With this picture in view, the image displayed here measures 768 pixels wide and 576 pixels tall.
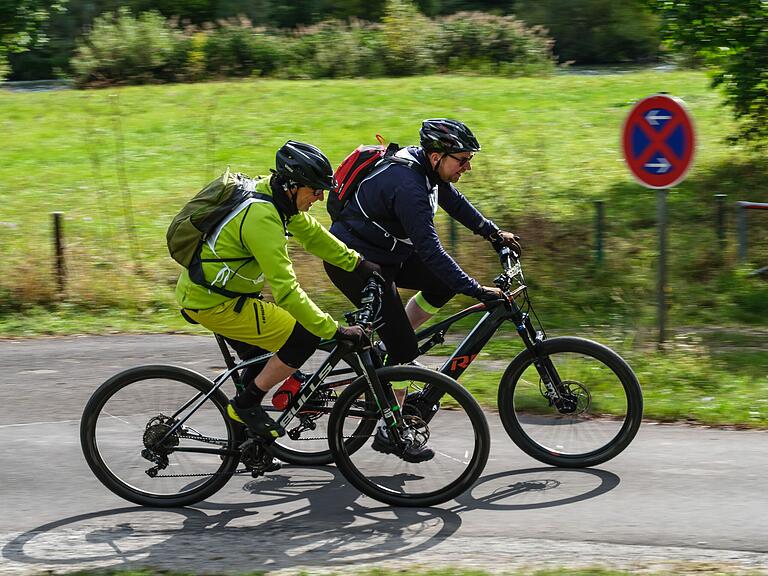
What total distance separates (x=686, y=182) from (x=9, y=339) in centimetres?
902

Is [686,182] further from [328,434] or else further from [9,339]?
[328,434]

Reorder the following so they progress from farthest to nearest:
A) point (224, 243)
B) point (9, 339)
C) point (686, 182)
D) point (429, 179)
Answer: point (686, 182) → point (9, 339) → point (429, 179) → point (224, 243)

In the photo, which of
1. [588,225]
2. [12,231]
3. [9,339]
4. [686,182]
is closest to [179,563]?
[9,339]

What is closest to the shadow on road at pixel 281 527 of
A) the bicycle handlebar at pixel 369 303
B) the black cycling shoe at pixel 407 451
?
the black cycling shoe at pixel 407 451

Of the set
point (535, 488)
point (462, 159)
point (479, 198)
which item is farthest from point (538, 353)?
point (479, 198)

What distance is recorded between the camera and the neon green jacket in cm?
541

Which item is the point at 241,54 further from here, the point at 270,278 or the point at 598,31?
the point at 270,278

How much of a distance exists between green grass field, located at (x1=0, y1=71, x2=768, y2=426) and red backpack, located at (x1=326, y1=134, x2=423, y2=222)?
6.73 feet

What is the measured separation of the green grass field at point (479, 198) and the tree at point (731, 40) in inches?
54.8

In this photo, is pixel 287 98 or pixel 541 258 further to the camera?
pixel 287 98

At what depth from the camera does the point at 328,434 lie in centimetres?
589

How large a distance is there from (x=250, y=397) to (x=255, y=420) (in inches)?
4.9

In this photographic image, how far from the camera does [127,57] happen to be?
27016mm

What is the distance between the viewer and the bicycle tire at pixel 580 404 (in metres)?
6.23
